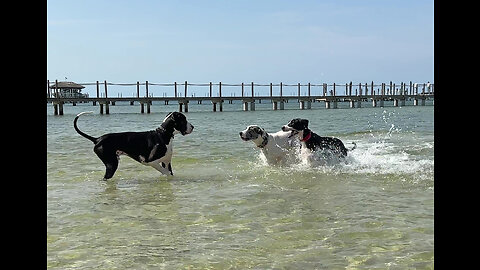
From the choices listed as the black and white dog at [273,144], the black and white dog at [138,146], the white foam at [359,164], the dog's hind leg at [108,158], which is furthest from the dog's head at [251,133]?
the dog's hind leg at [108,158]

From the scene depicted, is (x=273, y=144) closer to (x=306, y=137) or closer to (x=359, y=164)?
(x=306, y=137)

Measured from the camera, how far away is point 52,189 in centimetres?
704

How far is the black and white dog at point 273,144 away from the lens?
8789 millimetres

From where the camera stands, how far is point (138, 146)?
761cm

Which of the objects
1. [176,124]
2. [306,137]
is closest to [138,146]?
[176,124]

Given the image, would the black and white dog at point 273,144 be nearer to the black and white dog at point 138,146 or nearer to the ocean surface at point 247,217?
the ocean surface at point 247,217

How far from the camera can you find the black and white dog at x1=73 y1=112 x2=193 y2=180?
7.55 metres

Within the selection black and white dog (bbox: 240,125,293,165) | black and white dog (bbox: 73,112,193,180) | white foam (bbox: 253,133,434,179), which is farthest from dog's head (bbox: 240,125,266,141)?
black and white dog (bbox: 73,112,193,180)

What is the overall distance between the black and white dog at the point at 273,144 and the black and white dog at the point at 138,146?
5.03 ft

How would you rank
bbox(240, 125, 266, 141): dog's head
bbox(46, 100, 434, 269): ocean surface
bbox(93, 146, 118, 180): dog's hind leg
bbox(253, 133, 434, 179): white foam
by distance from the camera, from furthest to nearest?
bbox(240, 125, 266, 141): dog's head < bbox(253, 133, 434, 179): white foam < bbox(93, 146, 118, 180): dog's hind leg < bbox(46, 100, 434, 269): ocean surface

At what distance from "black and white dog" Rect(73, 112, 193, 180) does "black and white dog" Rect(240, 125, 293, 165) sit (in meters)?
1.53

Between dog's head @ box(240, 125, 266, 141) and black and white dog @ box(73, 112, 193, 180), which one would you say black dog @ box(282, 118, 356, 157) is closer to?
dog's head @ box(240, 125, 266, 141)

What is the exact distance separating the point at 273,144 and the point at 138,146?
2506mm
